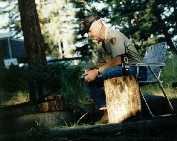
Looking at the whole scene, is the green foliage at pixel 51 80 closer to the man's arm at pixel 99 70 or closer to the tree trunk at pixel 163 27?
the man's arm at pixel 99 70

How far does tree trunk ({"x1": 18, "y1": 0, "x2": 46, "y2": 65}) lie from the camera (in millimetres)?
9562

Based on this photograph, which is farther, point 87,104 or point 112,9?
point 112,9

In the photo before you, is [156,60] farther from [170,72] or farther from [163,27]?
[163,27]

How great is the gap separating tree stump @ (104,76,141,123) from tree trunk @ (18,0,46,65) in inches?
108

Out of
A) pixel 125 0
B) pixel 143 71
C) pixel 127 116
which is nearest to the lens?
pixel 127 116

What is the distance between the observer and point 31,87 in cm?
841

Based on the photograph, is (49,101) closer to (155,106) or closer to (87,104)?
(87,104)

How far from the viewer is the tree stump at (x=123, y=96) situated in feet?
23.0

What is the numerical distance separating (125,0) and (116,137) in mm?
20241

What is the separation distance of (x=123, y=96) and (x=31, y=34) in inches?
126

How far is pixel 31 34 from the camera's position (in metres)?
9.70

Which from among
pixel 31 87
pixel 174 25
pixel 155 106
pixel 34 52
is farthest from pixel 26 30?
pixel 174 25

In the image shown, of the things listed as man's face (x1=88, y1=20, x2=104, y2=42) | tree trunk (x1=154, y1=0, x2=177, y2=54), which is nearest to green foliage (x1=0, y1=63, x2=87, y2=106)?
man's face (x1=88, y1=20, x2=104, y2=42)

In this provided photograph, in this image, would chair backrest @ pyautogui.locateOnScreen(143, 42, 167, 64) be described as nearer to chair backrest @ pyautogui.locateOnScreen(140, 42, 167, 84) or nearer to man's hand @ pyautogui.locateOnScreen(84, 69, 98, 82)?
chair backrest @ pyautogui.locateOnScreen(140, 42, 167, 84)
